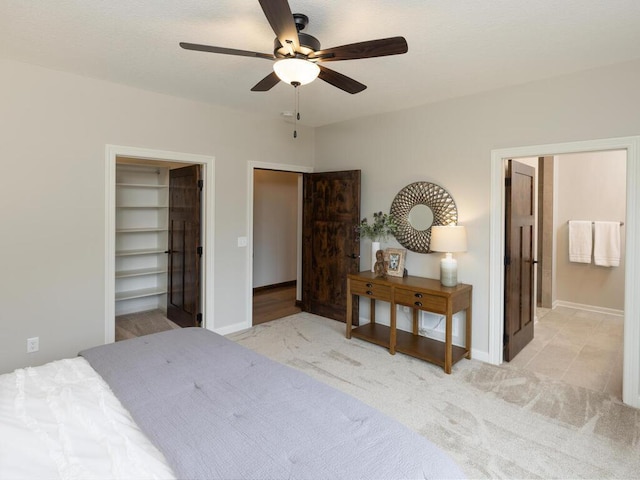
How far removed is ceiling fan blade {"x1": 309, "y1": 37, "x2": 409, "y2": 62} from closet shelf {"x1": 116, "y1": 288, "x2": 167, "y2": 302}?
4124mm

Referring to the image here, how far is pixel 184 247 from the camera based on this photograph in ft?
14.6

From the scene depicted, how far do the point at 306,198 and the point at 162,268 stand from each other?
235 centimetres

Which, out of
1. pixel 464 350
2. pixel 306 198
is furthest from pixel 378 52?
pixel 306 198

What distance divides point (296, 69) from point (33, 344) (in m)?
3.09

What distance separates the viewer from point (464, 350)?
3615 millimetres

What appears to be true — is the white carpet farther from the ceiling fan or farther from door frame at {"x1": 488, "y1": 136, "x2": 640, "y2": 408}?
the ceiling fan

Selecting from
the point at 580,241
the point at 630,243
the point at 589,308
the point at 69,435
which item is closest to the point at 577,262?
the point at 580,241

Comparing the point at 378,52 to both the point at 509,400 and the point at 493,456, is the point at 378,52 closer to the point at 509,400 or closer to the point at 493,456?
the point at 493,456

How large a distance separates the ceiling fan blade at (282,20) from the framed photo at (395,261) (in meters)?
2.65

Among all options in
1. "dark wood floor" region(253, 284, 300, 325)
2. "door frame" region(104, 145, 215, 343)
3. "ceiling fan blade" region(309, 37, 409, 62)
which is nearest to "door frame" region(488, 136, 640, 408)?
"ceiling fan blade" region(309, 37, 409, 62)

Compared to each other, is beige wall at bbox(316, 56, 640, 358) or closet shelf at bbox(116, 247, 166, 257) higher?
beige wall at bbox(316, 56, 640, 358)

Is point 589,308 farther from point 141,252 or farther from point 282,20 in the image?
point 141,252

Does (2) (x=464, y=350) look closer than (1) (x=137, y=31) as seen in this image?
No

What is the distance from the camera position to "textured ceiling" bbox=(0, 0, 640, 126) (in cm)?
208
